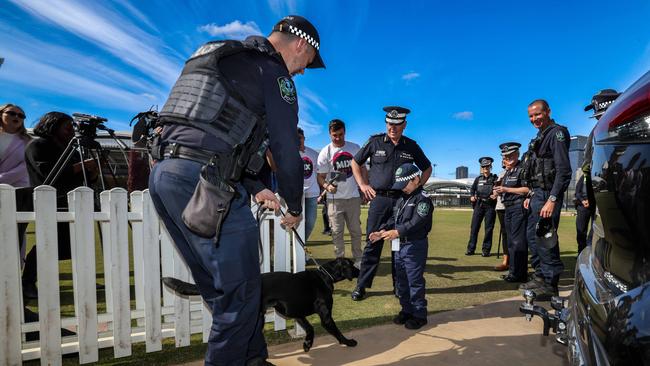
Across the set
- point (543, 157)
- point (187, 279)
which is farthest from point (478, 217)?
point (187, 279)

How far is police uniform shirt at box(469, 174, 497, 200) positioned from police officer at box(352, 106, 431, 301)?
398 cm

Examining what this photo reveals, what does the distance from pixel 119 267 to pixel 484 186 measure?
7.38m

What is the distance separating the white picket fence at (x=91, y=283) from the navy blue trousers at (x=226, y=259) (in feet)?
3.88

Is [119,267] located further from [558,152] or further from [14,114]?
[558,152]

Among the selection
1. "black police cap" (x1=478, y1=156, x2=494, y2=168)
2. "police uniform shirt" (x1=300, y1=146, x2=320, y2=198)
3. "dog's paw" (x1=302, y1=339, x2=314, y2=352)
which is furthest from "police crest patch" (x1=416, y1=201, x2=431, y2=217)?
"black police cap" (x1=478, y1=156, x2=494, y2=168)

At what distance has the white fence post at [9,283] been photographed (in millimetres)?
2250

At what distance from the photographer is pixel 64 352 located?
2.47m

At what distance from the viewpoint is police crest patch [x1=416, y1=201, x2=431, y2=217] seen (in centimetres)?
328

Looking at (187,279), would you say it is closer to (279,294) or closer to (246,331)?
(279,294)

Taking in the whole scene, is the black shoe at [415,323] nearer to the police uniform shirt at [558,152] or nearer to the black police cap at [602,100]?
the police uniform shirt at [558,152]

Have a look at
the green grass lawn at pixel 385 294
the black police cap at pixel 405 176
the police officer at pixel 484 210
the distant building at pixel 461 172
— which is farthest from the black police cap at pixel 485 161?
the distant building at pixel 461 172

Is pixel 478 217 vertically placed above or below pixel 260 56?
below

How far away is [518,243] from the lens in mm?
4816

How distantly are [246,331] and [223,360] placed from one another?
16 cm
